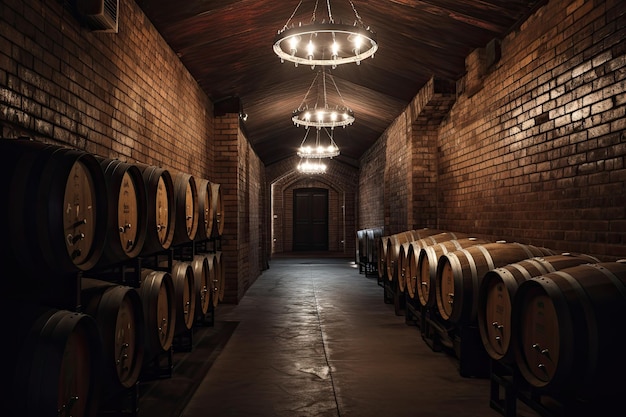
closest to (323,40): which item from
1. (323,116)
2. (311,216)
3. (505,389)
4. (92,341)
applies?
(323,116)

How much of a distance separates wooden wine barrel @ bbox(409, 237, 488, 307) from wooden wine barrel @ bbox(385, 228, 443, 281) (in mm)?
1255

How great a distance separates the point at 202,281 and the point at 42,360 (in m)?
3.41

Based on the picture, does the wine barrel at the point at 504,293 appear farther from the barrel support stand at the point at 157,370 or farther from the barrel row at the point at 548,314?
the barrel support stand at the point at 157,370

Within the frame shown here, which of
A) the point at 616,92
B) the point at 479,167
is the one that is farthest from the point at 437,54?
the point at 616,92

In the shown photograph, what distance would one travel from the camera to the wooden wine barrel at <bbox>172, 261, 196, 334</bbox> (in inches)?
175

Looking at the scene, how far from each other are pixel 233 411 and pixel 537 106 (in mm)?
3559

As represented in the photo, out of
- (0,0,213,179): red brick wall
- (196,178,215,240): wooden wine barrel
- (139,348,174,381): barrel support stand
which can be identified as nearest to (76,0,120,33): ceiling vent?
(0,0,213,179): red brick wall

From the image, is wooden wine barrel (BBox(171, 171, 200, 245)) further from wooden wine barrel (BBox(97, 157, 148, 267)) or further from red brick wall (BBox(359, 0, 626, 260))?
red brick wall (BBox(359, 0, 626, 260))

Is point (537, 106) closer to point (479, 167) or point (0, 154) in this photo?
point (479, 167)

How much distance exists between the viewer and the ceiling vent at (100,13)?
3410 mm

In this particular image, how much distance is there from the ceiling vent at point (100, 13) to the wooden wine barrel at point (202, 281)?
2276 mm

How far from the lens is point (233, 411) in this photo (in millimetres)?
3613

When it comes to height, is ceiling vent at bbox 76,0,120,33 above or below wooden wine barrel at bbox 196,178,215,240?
above

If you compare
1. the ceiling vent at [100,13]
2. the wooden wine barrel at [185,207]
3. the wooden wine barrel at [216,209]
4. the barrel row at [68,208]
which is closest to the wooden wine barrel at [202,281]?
the wooden wine barrel at [185,207]
